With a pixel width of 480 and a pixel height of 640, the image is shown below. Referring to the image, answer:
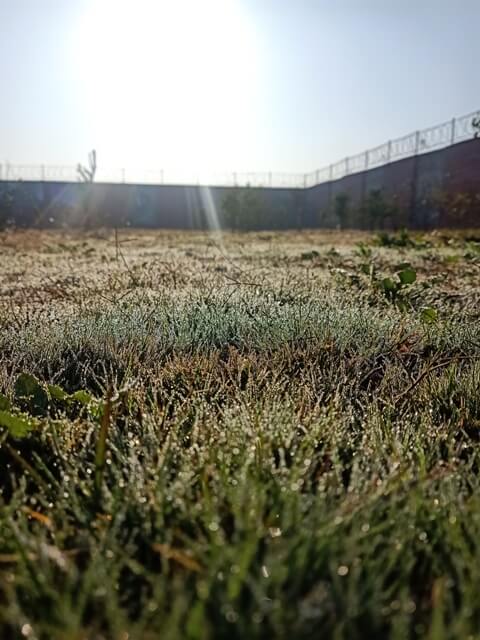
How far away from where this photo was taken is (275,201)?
3419 centimetres

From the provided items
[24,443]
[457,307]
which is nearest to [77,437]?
[24,443]

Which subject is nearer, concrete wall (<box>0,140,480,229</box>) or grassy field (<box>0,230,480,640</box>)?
grassy field (<box>0,230,480,640</box>)

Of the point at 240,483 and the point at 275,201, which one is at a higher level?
the point at 275,201

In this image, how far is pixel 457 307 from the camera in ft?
8.30

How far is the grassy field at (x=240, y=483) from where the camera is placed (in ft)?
2.02

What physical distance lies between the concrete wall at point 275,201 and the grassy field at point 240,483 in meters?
17.2

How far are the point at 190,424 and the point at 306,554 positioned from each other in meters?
0.59

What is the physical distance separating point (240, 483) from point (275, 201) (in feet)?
113

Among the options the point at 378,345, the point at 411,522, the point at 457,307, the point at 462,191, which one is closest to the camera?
the point at 411,522

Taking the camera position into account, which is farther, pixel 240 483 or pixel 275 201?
pixel 275 201

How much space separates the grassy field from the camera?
0.61 metres

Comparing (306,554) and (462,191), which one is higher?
(462,191)

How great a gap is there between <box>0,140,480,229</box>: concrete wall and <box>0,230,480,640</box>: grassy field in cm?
1718

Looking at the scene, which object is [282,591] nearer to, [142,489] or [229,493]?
[229,493]
